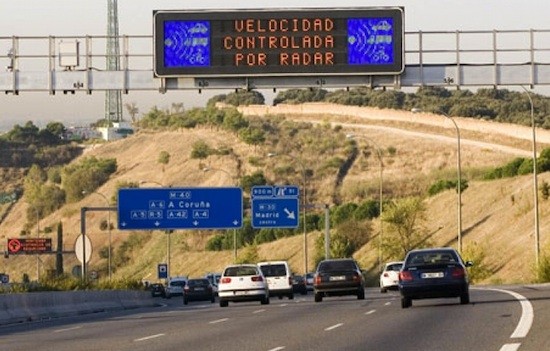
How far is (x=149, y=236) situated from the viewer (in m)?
158

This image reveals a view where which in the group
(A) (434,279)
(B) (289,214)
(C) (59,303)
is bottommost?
(C) (59,303)

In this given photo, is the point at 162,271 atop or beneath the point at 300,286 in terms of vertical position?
beneath

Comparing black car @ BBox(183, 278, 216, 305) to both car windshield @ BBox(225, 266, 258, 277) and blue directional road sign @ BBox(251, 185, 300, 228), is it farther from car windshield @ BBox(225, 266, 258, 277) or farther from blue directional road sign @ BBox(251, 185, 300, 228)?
car windshield @ BBox(225, 266, 258, 277)

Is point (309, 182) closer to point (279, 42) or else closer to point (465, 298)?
point (279, 42)

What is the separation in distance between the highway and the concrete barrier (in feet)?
4.07

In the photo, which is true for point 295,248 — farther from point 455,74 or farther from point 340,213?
point 455,74

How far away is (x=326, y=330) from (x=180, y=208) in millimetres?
43471

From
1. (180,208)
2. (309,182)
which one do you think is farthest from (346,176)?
(180,208)

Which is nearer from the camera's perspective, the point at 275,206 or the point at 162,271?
the point at 275,206

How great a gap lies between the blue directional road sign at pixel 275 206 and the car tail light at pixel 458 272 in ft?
132

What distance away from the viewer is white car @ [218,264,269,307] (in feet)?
176

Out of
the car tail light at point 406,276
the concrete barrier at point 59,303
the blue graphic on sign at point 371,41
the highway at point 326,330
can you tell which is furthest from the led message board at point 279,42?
the concrete barrier at point 59,303

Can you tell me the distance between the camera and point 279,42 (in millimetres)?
44156

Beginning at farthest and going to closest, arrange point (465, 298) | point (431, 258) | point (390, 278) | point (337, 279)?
point (390, 278)
point (337, 279)
point (431, 258)
point (465, 298)
